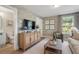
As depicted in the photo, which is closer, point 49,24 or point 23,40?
point 23,40

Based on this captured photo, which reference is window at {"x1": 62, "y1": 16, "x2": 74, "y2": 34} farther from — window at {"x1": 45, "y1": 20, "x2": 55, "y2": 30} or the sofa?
the sofa

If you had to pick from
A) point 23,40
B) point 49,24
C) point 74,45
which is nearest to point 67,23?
point 49,24

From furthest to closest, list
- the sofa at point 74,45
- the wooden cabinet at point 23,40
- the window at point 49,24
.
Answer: the window at point 49,24 < the wooden cabinet at point 23,40 < the sofa at point 74,45

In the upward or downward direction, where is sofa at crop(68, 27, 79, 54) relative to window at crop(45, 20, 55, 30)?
downward

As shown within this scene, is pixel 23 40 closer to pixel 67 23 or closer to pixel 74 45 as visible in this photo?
pixel 74 45

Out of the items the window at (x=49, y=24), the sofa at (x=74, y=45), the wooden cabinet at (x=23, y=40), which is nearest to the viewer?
the sofa at (x=74, y=45)

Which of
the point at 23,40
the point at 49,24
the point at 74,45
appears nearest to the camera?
the point at 74,45

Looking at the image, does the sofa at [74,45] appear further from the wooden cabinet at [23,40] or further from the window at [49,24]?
the wooden cabinet at [23,40]

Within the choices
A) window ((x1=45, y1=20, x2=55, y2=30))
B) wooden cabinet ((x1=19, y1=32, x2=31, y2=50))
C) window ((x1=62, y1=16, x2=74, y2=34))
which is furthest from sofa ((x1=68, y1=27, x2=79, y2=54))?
wooden cabinet ((x1=19, y1=32, x2=31, y2=50))

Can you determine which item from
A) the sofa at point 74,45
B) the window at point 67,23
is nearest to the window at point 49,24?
the window at point 67,23

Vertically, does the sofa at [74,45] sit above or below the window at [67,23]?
below

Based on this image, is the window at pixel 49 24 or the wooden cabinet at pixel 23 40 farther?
the window at pixel 49 24
